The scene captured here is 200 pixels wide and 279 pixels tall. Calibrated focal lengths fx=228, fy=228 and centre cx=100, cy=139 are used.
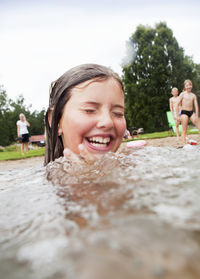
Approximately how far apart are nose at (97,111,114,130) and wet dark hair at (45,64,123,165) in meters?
0.36

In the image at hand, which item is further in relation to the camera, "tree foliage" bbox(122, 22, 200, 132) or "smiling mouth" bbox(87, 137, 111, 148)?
"tree foliage" bbox(122, 22, 200, 132)

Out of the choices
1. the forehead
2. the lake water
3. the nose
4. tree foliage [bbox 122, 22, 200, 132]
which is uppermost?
tree foliage [bbox 122, 22, 200, 132]

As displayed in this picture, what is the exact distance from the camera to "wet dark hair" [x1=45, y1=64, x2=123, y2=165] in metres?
2.13

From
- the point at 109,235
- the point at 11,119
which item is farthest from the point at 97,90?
the point at 11,119

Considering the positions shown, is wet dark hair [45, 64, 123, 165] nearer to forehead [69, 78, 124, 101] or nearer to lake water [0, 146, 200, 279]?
forehead [69, 78, 124, 101]

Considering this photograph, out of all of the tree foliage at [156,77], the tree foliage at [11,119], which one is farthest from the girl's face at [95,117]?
the tree foliage at [11,119]

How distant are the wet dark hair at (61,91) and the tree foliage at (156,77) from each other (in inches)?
1030

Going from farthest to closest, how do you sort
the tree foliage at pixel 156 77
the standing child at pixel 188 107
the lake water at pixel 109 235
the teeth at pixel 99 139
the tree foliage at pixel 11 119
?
the tree foliage at pixel 11 119
the tree foliage at pixel 156 77
the standing child at pixel 188 107
the teeth at pixel 99 139
the lake water at pixel 109 235

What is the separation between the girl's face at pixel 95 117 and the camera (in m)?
1.97

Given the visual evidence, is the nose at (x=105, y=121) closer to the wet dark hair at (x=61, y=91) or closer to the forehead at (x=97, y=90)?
the forehead at (x=97, y=90)

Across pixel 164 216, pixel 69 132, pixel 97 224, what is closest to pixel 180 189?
pixel 164 216

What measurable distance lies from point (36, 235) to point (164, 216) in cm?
39

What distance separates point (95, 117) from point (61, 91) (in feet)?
1.65

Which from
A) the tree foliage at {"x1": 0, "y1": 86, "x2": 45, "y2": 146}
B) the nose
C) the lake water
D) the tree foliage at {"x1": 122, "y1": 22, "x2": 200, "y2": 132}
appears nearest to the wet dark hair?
the nose
